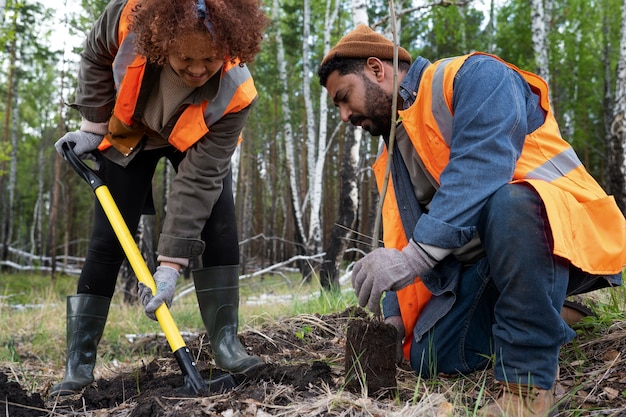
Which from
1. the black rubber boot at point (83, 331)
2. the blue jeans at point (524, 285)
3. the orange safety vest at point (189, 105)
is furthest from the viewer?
the black rubber boot at point (83, 331)

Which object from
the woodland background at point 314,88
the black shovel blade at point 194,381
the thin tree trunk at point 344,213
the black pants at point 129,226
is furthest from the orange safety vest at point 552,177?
the woodland background at point 314,88

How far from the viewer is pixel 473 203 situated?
5.95 feet

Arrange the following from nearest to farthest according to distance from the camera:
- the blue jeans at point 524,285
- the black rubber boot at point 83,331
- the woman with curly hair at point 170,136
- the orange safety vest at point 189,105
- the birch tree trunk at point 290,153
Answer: the blue jeans at point 524,285 < the woman with curly hair at point 170,136 < the orange safety vest at point 189,105 < the black rubber boot at point 83,331 < the birch tree trunk at point 290,153

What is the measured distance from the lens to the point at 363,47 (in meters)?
2.21

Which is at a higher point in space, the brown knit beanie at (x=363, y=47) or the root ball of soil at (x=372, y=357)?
the brown knit beanie at (x=363, y=47)

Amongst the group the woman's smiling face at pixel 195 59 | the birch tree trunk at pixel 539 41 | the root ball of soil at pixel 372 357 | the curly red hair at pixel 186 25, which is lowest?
the root ball of soil at pixel 372 357

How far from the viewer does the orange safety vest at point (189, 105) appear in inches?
90.8

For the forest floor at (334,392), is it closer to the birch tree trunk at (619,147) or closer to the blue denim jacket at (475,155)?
the blue denim jacket at (475,155)

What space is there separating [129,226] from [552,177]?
77.7 inches

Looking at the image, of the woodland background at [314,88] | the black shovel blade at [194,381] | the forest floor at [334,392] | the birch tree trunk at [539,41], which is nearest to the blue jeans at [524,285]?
the forest floor at [334,392]

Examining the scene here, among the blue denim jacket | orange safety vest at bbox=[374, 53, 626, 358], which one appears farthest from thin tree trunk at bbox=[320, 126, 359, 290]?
the blue denim jacket

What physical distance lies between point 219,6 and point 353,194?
4.72 m

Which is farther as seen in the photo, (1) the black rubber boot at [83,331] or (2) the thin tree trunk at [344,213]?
(2) the thin tree trunk at [344,213]


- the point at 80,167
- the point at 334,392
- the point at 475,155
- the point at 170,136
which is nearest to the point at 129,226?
the point at 80,167
